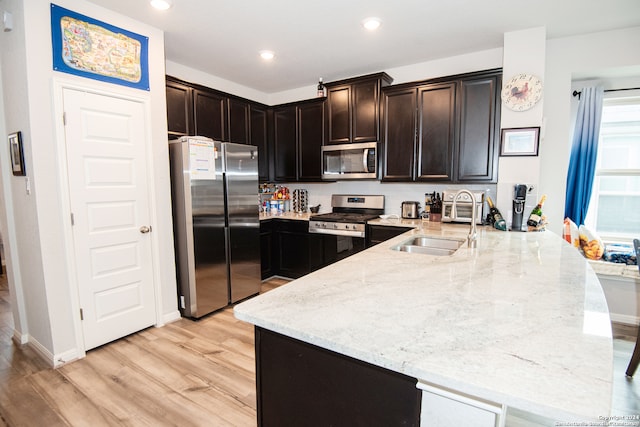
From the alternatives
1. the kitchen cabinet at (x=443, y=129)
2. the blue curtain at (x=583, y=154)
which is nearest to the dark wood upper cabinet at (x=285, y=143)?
the kitchen cabinet at (x=443, y=129)

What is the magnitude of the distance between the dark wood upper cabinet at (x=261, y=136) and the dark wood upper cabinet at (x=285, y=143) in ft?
0.37

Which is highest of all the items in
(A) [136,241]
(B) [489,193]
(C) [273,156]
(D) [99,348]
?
(C) [273,156]

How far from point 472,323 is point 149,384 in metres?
2.09

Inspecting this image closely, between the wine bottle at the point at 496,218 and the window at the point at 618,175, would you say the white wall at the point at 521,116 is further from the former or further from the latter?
the window at the point at 618,175

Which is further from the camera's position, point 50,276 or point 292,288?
point 50,276

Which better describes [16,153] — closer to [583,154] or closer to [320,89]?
[320,89]

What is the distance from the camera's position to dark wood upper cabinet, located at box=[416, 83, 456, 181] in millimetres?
3172

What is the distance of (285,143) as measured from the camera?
430 cm

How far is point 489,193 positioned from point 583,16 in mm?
1649

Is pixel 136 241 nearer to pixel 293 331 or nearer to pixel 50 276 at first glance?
pixel 50 276

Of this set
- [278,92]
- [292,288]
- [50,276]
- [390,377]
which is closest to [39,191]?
[50,276]

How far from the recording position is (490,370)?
70 cm

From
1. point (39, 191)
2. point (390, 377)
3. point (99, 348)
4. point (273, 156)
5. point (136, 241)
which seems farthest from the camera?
point (273, 156)

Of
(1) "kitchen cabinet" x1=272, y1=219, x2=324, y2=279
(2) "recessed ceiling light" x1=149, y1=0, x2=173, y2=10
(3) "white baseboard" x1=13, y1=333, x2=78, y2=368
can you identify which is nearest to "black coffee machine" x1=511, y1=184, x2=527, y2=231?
(1) "kitchen cabinet" x1=272, y1=219, x2=324, y2=279
